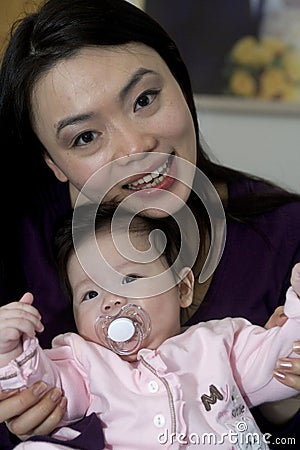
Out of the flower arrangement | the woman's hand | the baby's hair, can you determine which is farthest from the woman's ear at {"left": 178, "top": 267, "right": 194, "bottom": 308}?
the flower arrangement

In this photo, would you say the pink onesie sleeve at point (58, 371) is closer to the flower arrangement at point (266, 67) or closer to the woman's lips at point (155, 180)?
the woman's lips at point (155, 180)

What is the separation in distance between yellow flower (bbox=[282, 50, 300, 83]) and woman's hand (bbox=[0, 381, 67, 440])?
1.36 meters

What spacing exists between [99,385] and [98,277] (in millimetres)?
147

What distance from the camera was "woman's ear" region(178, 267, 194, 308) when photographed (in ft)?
3.75

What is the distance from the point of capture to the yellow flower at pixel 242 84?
7.06 feet

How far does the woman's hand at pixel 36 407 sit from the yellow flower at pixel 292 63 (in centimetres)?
136

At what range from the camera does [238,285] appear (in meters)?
1.28

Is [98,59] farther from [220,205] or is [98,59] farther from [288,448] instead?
[288,448]

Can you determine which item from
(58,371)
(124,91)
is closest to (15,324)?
(58,371)

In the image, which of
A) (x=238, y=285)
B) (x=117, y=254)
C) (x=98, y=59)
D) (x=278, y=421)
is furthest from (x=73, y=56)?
(x=278, y=421)

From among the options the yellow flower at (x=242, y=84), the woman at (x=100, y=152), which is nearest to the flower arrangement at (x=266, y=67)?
the yellow flower at (x=242, y=84)

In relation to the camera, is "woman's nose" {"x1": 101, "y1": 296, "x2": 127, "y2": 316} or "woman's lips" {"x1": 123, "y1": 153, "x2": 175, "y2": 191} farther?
"woman's lips" {"x1": 123, "y1": 153, "x2": 175, "y2": 191}

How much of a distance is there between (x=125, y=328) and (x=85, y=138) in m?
0.31

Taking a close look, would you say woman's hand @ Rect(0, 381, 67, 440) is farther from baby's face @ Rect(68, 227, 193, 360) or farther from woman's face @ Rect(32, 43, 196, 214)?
woman's face @ Rect(32, 43, 196, 214)
